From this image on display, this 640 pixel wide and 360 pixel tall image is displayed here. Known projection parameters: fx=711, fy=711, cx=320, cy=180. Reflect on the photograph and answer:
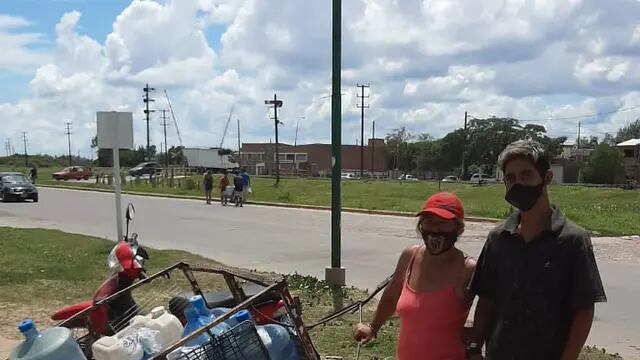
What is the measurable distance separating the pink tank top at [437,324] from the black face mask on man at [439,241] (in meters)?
0.17

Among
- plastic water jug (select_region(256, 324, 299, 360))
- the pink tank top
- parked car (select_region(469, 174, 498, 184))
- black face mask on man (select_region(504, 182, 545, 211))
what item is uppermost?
black face mask on man (select_region(504, 182, 545, 211))

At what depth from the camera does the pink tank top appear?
3.00 m

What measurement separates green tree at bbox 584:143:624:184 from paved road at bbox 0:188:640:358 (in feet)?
178

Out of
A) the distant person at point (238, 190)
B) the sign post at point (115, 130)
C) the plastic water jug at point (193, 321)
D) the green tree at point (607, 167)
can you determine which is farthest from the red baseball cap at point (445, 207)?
the green tree at point (607, 167)

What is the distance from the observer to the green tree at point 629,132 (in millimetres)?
112625

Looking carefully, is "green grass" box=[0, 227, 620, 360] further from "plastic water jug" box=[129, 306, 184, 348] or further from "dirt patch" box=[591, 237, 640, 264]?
"dirt patch" box=[591, 237, 640, 264]

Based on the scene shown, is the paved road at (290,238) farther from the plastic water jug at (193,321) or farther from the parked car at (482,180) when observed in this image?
the parked car at (482,180)

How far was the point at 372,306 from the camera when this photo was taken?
8234mm

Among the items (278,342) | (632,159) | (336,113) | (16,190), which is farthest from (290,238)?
(632,159)

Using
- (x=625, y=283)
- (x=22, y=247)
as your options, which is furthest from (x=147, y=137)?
(x=625, y=283)

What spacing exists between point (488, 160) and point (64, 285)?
8959 cm

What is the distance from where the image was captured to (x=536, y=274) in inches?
102

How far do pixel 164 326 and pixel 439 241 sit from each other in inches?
60.9

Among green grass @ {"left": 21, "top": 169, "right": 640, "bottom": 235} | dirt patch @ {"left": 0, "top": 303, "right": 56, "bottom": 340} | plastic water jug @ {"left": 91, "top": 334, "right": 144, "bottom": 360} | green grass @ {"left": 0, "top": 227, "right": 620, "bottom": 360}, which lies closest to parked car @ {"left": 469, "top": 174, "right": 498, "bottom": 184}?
green grass @ {"left": 21, "top": 169, "right": 640, "bottom": 235}
